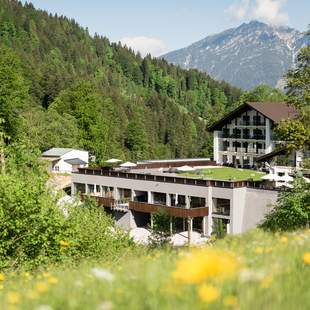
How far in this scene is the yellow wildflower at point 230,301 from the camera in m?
3.86

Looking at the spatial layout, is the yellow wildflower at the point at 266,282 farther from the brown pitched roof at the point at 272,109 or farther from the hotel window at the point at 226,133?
the hotel window at the point at 226,133

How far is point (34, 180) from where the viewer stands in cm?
1803

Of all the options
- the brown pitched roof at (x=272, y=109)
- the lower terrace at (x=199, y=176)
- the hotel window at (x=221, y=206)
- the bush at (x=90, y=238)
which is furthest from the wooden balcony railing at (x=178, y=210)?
the brown pitched roof at (x=272, y=109)

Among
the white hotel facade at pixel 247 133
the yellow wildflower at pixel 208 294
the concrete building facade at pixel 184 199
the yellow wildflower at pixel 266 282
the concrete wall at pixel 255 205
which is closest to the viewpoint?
the yellow wildflower at pixel 208 294

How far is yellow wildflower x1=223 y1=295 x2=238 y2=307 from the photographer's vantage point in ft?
12.7

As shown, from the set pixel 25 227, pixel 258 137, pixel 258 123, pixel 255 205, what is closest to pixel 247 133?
pixel 258 137

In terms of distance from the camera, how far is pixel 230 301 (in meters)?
3.88

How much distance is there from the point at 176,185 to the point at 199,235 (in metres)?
4.83

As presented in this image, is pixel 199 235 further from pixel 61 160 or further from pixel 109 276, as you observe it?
pixel 109 276

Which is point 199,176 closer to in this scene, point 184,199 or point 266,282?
point 184,199

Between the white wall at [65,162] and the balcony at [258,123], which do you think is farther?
the balcony at [258,123]

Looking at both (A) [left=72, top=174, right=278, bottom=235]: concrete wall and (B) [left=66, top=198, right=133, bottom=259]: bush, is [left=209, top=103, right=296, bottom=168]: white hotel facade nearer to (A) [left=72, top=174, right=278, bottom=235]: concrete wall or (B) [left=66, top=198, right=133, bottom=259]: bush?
(A) [left=72, top=174, right=278, bottom=235]: concrete wall

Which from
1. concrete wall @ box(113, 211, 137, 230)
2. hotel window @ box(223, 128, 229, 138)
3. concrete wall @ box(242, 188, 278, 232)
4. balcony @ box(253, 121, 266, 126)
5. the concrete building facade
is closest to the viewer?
concrete wall @ box(242, 188, 278, 232)

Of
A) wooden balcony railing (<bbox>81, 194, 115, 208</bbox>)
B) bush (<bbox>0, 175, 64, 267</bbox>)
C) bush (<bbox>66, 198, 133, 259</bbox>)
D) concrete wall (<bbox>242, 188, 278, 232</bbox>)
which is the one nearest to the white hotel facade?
wooden balcony railing (<bbox>81, 194, 115, 208</bbox>)
